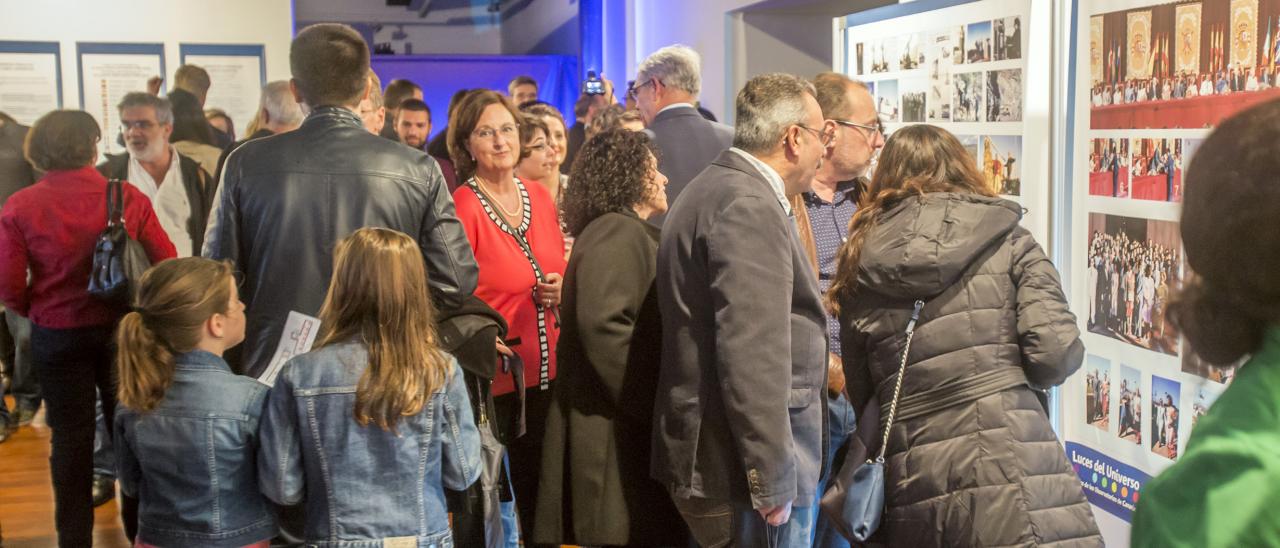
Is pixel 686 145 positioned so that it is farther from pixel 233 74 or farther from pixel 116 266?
pixel 233 74

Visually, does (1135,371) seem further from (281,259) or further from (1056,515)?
(281,259)

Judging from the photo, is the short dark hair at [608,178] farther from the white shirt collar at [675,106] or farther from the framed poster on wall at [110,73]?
the framed poster on wall at [110,73]

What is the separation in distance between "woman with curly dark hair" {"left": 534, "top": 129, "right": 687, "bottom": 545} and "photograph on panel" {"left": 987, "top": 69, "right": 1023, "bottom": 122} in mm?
1153

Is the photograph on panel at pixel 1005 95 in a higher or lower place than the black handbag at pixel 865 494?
higher

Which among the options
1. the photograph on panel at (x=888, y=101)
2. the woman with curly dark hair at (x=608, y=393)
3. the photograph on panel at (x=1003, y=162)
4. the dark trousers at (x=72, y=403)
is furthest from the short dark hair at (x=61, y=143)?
the photograph on panel at (x=1003, y=162)

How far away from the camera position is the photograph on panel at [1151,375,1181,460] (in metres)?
2.75

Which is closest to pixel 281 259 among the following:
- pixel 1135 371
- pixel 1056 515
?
pixel 1056 515

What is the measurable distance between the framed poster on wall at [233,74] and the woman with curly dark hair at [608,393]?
4804 millimetres

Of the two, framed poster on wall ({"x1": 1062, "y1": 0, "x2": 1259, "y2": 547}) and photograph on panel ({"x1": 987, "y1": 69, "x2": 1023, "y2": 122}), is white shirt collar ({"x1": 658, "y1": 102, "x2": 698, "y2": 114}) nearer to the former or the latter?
photograph on panel ({"x1": 987, "y1": 69, "x2": 1023, "y2": 122})

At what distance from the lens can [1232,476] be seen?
892 mm

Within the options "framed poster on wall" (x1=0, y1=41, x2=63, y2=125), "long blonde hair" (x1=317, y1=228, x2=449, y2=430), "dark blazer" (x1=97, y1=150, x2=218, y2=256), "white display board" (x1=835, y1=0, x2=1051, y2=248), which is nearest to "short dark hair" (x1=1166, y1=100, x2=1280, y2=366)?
"long blonde hair" (x1=317, y1=228, x2=449, y2=430)

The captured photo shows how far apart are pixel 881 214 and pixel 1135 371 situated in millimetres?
790

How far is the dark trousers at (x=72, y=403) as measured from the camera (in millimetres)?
3764

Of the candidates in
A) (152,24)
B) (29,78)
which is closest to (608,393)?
(152,24)
